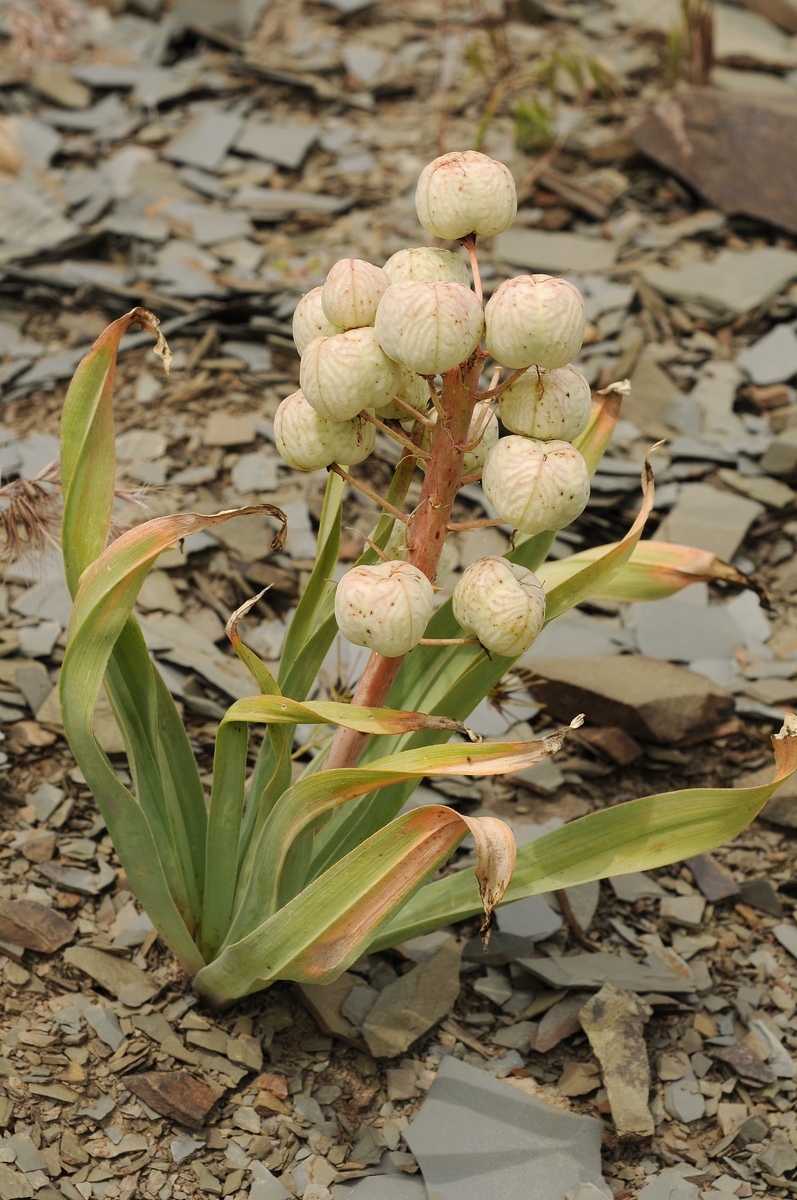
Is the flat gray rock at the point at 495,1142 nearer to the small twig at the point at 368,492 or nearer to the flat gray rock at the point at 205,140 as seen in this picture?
the small twig at the point at 368,492

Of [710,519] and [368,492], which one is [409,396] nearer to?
[368,492]

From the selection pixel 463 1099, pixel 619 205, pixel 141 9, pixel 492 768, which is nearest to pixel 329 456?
pixel 492 768

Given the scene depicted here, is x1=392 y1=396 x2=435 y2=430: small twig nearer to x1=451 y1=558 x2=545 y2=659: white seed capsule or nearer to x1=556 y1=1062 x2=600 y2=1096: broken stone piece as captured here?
x1=451 y1=558 x2=545 y2=659: white seed capsule

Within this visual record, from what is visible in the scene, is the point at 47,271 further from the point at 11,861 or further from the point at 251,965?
the point at 251,965

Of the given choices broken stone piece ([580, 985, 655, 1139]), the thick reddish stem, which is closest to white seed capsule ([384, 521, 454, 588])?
the thick reddish stem

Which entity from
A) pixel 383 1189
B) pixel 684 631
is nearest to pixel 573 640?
pixel 684 631

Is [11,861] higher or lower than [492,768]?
lower
